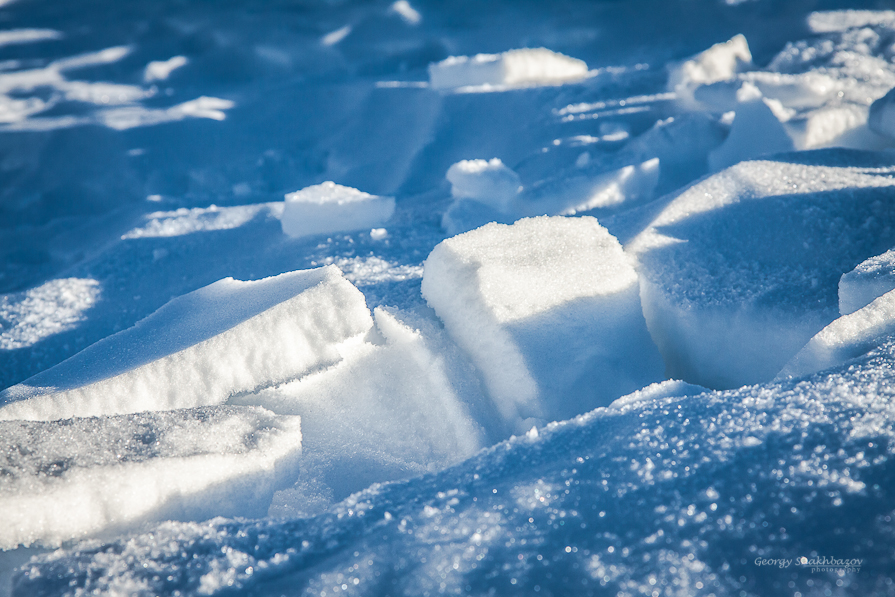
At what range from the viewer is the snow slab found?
757 millimetres

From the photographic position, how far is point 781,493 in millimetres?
833

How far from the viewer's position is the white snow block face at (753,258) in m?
1.38

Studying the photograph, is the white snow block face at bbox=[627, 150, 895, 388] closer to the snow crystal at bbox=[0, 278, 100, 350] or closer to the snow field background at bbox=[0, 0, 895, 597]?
the snow field background at bbox=[0, 0, 895, 597]

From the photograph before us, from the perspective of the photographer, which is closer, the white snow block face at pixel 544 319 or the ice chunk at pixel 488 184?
the white snow block face at pixel 544 319

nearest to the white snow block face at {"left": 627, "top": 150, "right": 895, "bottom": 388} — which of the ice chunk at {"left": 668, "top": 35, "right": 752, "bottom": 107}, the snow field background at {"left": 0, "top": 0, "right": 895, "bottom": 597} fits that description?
the snow field background at {"left": 0, "top": 0, "right": 895, "bottom": 597}

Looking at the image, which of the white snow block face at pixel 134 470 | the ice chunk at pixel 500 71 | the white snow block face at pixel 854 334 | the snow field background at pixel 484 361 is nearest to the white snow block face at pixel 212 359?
the snow field background at pixel 484 361

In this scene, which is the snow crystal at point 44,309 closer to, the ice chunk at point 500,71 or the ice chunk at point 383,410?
the ice chunk at point 383,410

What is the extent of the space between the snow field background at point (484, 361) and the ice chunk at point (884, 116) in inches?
0.6

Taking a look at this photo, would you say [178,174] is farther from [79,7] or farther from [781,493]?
[781,493]

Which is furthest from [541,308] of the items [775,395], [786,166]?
[786,166]

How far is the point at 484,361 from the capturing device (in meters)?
1.32

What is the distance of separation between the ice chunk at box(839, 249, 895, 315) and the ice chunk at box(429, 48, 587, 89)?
239 cm

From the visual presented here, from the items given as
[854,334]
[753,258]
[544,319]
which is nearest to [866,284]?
[854,334]

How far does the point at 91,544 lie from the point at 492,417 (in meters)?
0.77
